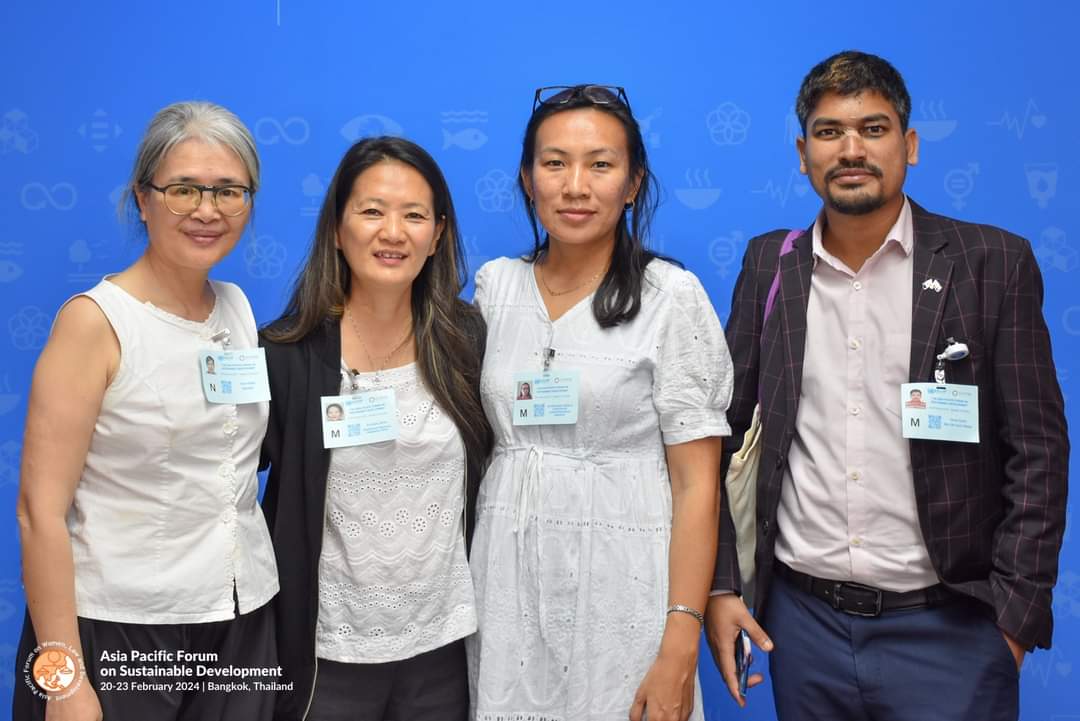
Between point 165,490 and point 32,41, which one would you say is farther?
point 32,41

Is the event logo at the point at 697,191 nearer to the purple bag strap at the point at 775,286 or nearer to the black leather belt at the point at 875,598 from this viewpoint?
the purple bag strap at the point at 775,286

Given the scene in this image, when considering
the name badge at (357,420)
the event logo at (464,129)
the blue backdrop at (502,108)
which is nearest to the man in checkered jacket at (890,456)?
the name badge at (357,420)

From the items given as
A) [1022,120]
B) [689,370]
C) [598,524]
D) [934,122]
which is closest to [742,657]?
[598,524]

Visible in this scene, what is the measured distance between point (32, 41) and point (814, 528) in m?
2.58

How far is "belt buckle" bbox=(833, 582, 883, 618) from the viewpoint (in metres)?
1.95

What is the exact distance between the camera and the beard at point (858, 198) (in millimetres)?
1956

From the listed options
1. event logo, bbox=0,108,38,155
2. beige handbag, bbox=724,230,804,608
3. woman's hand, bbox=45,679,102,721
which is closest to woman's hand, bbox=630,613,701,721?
beige handbag, bbox=724,230,804,608

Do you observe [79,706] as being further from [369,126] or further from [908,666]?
[369,126]

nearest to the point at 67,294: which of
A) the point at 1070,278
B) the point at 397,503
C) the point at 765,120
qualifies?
the point at 397,503

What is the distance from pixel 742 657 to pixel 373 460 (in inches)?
35.4

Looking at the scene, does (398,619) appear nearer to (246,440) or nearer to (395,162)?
(246,440)

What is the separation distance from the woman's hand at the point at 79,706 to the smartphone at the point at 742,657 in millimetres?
1272

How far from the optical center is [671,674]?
6.47ft

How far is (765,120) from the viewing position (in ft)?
9.60
